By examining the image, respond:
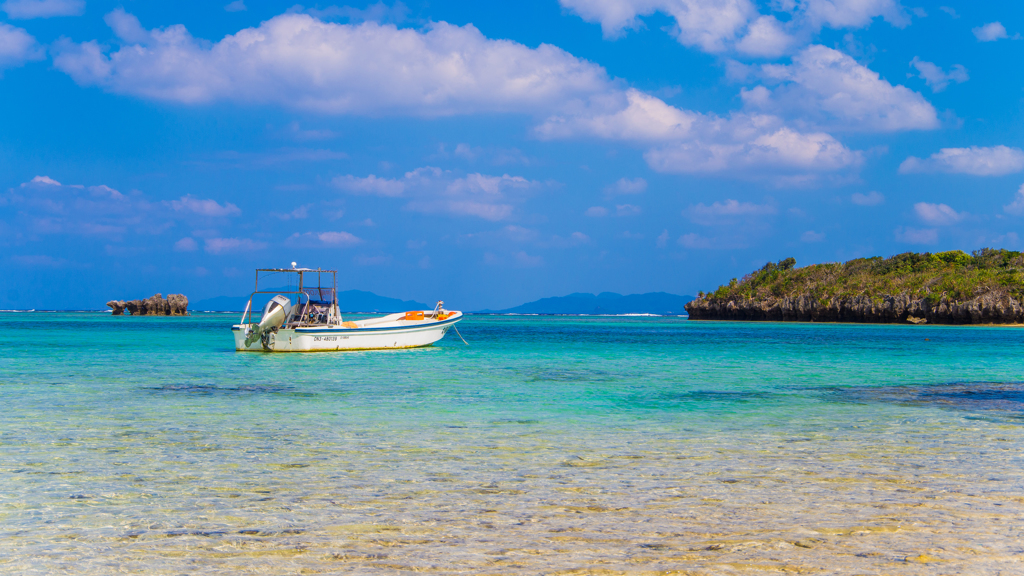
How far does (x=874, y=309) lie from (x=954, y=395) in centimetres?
8435

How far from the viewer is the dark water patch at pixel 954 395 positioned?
15742 mm

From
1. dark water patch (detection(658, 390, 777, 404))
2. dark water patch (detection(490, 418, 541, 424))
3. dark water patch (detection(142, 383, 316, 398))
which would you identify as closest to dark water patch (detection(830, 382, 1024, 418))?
dark water patch (detection(658, 390, 777, 404))

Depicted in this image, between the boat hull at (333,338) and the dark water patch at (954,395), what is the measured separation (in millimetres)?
20288

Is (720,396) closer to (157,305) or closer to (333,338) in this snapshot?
(333,338)

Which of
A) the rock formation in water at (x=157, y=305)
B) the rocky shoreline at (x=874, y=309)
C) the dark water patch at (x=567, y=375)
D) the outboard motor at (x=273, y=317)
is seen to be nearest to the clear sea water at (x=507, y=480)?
the dark water patch at (x=567, y=375)

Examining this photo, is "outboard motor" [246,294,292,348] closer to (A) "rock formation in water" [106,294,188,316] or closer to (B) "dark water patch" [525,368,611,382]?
(B) "dark water patch" [525,368,611,382]

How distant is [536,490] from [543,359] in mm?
24509

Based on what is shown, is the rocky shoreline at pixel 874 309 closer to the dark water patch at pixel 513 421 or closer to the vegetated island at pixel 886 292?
the vegetated island at pixel 886 292

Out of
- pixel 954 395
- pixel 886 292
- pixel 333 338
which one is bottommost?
pixel 954 395

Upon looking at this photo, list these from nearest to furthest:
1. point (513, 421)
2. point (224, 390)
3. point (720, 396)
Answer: point (513, 421), point (720, 396), point (224, 390)

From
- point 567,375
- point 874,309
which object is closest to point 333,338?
point 567,375

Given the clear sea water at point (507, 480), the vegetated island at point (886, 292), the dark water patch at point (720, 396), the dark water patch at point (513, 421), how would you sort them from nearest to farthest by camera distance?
the clear sea water at point (507, 480)
the dark water patch at point (513, 421)
the dark water patch at point (720, 396)
the vegetated island at point (886, 292)

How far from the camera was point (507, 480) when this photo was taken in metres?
8.35

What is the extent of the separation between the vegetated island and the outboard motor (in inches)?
3170
